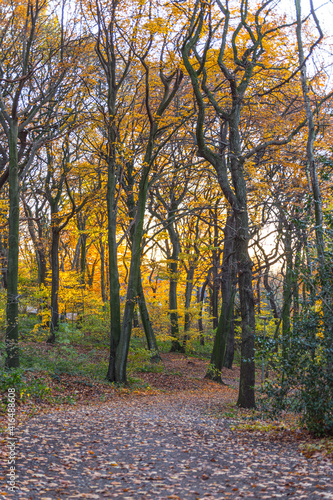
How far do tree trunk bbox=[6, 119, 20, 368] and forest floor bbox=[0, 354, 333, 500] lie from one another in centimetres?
141

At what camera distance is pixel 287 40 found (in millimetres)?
10930

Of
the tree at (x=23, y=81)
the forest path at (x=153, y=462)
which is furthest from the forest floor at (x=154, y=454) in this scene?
the tree at (x=23, y=81)

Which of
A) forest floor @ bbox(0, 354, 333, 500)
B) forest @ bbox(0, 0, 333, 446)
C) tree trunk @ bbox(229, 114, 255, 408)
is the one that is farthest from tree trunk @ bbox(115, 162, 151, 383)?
tree trunk @ bbox(229, 114, 255, 408)

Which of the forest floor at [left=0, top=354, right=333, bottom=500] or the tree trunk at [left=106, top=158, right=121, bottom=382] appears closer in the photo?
the forest floor at [left=0, top=354, right=333, bottom=500]

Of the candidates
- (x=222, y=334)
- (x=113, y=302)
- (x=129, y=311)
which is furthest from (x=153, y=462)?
(x=222, y=334)

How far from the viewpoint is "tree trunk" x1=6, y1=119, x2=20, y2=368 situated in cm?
877

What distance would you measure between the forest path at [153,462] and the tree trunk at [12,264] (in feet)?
6.94

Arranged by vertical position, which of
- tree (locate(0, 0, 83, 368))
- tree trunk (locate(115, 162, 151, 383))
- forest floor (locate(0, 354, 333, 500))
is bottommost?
forest floor (locate(0, 354, 333, 500))

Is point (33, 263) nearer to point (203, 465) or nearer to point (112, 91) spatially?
point (112, 91)

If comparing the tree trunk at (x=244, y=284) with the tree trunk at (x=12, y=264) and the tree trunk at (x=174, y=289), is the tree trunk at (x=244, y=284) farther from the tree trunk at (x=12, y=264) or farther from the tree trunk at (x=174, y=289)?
the tree trunk at (x=174, y=289)

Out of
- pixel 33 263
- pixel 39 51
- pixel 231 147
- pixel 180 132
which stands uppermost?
pixel 39 51

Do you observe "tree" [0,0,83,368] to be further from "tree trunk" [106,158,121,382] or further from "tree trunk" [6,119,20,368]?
"tree trunk" [106,158,121,382]

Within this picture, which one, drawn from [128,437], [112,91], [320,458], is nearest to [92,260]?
[112,91]

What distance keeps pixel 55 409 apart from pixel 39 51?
917 centimetres
